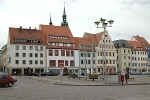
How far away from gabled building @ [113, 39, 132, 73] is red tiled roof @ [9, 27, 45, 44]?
35.5 meters

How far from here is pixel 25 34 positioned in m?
87.4

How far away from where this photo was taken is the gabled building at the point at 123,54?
108000 millimetres

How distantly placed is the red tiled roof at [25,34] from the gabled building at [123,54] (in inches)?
1399

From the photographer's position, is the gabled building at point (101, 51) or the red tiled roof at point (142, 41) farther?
the red tiled roof at point (142, 41)

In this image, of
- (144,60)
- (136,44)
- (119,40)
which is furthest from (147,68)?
(119,40)

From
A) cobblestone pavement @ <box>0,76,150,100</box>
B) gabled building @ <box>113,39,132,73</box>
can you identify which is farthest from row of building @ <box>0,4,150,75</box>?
cobblestone pavement @ <box>0,76,150,100</box>

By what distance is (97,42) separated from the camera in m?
101

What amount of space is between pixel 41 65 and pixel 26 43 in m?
9.10

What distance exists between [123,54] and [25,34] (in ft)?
142

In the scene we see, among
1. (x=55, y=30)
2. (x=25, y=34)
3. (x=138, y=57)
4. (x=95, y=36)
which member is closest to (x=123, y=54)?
(x=138, y=57)

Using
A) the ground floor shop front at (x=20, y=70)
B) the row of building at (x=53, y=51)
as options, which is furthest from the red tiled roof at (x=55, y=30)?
the ground floor shop front at (x=20, y=70)

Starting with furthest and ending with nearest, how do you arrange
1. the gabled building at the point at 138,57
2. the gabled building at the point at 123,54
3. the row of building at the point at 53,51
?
the gabled building at the point at 138,57
the gabled building at the point at 123,54
the row of building at the point at 53,51

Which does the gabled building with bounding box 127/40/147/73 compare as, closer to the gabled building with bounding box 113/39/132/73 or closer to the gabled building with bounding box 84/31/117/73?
the gabled building with bounding box 113/39/132/73

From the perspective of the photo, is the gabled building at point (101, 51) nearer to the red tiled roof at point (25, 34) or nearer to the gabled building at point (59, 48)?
the gabled building at point (59, 48)
